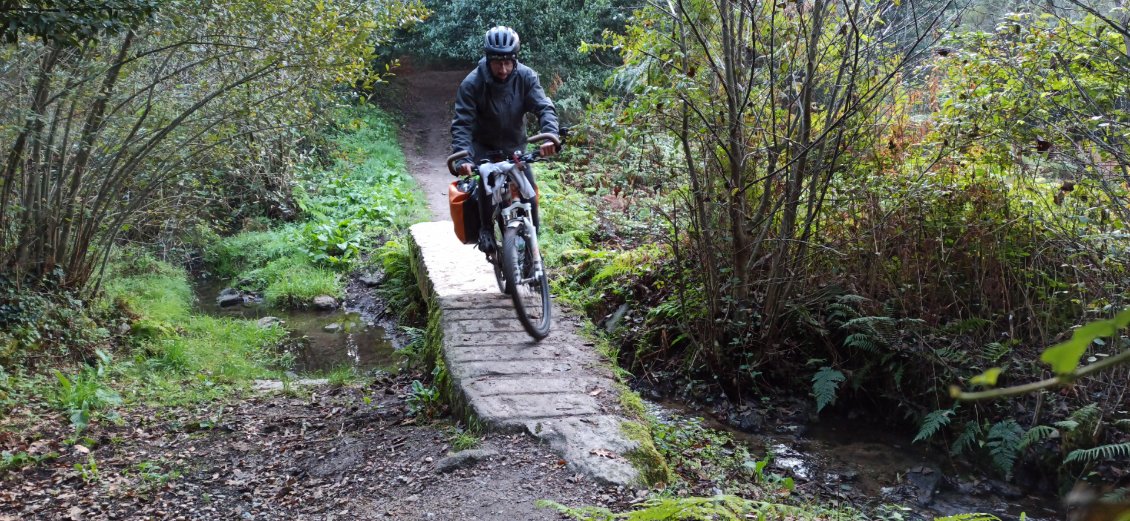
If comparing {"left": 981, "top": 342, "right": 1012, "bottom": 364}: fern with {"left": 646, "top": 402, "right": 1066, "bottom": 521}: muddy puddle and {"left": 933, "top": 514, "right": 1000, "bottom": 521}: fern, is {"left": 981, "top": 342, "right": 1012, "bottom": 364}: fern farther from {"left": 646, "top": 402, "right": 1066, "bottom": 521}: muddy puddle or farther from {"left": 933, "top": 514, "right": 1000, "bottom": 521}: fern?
{"left": 933, "top": 514, "right": 1000, "bottom": 521}: fern

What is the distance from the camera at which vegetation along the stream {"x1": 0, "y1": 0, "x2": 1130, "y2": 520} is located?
4.87 meters

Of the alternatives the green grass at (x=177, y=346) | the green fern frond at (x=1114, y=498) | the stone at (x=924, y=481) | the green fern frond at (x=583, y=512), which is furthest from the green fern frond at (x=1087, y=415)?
the green grass at (x=177, y=346)

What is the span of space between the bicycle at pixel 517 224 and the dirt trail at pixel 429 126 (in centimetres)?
749

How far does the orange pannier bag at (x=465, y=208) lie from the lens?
6.19m

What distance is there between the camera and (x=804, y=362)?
6.09 metres

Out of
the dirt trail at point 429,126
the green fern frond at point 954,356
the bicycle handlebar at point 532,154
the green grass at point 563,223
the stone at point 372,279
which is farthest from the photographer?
the dirt trail at point 429,126

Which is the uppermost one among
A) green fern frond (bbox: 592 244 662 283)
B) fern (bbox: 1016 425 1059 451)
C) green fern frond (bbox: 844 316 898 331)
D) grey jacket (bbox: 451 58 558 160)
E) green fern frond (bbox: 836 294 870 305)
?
grey jacket (bbox: 451 58 558 160)

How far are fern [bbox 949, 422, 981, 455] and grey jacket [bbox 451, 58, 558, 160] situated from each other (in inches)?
134

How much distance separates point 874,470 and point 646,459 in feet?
5.71

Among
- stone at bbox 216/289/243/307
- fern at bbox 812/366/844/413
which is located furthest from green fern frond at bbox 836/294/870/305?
stone at bbox 216/289/243/307

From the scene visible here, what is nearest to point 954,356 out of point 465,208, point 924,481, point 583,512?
point 924,481

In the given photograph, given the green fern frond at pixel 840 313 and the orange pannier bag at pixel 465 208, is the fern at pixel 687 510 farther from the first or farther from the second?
the orange pannier bag at pixel 465 208

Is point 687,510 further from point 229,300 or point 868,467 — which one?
point 229,300

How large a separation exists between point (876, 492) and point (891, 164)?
2549mm
